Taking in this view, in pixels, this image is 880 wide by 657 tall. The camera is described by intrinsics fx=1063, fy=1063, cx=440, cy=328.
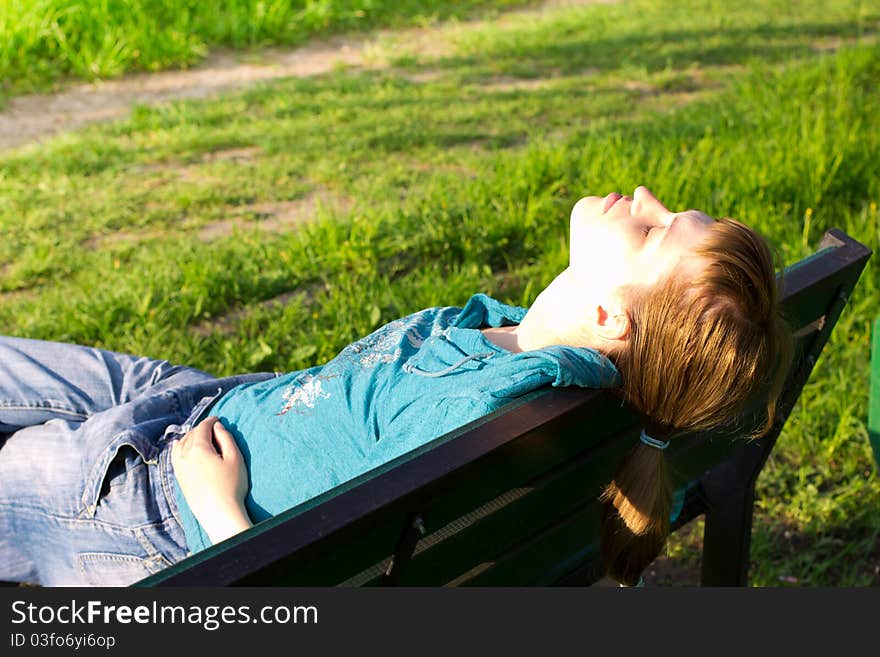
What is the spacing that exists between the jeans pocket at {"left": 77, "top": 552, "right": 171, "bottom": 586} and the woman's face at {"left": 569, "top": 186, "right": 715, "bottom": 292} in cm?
96

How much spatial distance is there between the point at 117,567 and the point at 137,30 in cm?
525

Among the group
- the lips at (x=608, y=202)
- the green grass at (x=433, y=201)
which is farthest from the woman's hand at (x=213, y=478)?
the green grass at (x=433, y=201)

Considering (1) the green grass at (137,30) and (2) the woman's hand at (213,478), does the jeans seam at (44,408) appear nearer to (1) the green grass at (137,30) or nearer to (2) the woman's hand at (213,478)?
(2) the woman's hand at (213,478)

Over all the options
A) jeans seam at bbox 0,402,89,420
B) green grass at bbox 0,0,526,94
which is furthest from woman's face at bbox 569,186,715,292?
green grass at bbox 0,0,526,94

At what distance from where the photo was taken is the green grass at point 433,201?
134 inches

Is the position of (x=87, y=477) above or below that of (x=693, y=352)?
below

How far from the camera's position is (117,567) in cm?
201

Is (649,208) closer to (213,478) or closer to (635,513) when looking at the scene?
(635,513)

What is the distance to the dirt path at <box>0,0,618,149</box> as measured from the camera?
563 cm

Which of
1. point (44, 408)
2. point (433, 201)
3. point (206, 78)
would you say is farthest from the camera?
point (206, 78)

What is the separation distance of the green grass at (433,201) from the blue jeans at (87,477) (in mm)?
1084

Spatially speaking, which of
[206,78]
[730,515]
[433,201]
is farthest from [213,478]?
[206,78]

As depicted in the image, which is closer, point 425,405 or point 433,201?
point 425,405

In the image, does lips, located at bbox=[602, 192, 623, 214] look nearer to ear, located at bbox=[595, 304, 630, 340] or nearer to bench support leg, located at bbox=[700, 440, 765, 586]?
ear, located at bbox=[595, 304, 630, 340]
